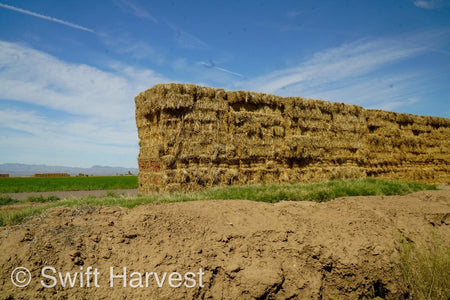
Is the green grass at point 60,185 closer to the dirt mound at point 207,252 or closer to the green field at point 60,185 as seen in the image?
the green field at point 60,185

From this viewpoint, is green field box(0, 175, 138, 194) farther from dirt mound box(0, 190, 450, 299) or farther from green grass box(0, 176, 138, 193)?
dirt mound box(0, 190, 450, 299)

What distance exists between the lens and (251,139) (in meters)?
13.0

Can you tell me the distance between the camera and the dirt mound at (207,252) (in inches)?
154

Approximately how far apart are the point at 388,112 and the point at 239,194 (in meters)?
14.8

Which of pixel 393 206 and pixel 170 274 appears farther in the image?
pixel 393 206

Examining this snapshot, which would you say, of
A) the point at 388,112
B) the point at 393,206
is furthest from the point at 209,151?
the point at 388,112

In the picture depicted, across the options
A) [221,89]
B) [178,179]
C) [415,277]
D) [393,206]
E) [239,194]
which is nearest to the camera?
[415,277]

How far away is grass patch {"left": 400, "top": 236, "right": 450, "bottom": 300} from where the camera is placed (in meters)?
4.69

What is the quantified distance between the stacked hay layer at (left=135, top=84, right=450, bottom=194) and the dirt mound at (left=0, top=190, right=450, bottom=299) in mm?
5560

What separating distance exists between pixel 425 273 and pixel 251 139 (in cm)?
883

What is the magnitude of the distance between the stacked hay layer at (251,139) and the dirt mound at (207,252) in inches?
219

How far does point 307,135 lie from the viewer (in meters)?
14.8

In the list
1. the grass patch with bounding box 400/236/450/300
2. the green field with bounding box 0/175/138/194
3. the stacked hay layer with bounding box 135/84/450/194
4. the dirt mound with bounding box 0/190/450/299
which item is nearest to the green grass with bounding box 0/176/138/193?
the green field with bounding box 0/175/138/194

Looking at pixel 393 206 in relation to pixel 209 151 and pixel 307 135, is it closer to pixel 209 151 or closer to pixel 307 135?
pixel 209 151
